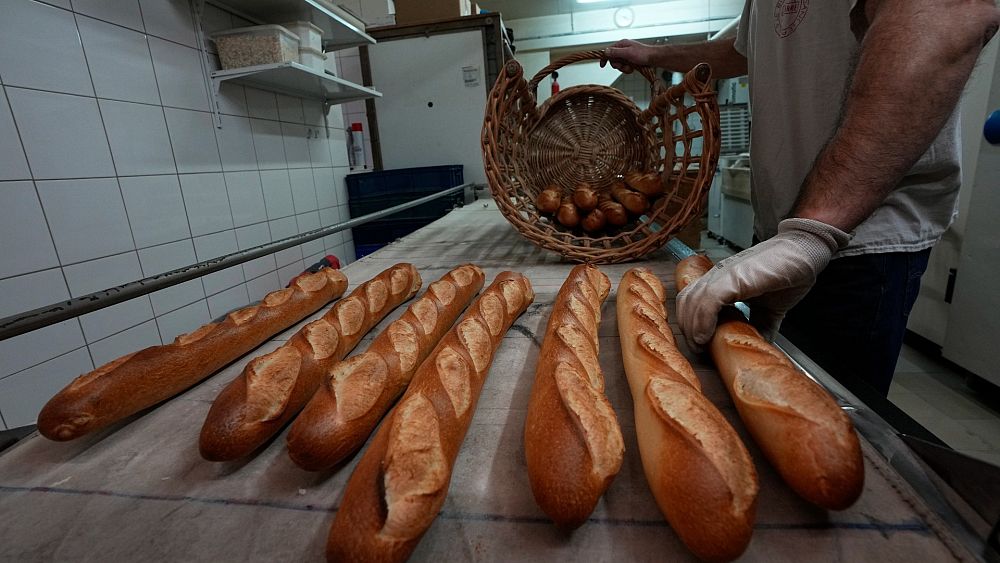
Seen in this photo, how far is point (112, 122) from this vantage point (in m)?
1.72

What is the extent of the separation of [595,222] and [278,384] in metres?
1.18

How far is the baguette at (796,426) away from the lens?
50cm

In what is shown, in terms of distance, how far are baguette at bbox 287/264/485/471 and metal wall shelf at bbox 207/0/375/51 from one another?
2078 mm

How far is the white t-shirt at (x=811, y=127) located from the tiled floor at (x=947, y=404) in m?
1.39

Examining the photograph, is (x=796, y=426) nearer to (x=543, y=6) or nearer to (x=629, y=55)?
(x=629, y=55)

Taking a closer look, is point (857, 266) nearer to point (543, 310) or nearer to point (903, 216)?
point (903, 216)

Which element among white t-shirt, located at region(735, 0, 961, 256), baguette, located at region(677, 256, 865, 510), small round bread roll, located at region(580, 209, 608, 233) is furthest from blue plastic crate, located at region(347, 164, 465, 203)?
baguette, located at region(677, 256, 865, 510)

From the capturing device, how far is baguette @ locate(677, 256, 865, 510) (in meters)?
0.50

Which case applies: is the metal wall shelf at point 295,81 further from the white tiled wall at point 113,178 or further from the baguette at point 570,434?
the baguette at point 570,434

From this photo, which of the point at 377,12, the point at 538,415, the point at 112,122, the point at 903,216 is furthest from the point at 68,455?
the point at 377,12

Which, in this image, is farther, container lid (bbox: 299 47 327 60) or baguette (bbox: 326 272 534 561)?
container lid (bbox: 299 47 327 60)

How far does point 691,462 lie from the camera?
20.6 inches

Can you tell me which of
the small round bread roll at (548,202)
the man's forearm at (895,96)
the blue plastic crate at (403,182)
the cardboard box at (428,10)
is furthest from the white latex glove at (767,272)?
the cardboard box at (428,10)

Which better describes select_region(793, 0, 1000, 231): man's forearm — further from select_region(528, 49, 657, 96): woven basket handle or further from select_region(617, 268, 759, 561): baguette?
select_region(528, 49, 657, 96): woven basket handle
